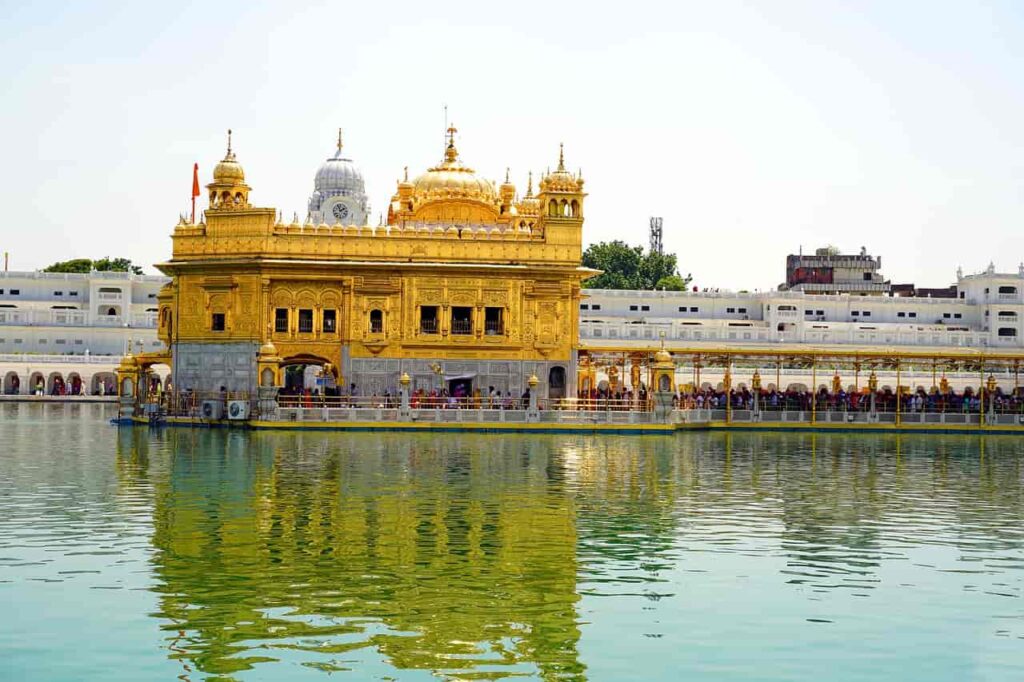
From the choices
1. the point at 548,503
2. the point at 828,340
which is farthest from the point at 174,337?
the point at 828,340

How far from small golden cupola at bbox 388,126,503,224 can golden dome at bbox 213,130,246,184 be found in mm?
7255

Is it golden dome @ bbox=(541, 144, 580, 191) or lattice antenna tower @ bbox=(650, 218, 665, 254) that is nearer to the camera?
golden dome @ bbox=(541, 144, 580, 191)

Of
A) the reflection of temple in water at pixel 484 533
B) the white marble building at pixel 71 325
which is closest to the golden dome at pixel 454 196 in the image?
the reflection of temple in water at pixel 484 533

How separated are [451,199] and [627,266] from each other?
61.0m

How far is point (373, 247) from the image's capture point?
2114 inches

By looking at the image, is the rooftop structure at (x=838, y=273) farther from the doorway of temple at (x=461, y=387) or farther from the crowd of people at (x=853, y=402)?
the doorway of temple at (x=461, y=387)

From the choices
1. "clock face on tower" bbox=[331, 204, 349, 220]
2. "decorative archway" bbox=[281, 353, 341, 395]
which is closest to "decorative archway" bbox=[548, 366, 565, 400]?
"decorative archway" bbox=[281, 353, 341, 395]

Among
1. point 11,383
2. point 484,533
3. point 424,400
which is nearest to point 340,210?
point 11,383

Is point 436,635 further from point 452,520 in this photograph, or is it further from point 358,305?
point 358,305

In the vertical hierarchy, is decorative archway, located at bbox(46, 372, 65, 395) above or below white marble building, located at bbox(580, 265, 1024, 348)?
below

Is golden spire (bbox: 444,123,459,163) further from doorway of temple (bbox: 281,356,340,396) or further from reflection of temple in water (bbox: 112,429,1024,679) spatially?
reflection of temple in water (bbox: 112,429,1024,679)

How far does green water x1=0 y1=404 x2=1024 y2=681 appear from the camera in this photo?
1464 centimetres

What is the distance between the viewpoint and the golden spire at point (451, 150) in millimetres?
64812

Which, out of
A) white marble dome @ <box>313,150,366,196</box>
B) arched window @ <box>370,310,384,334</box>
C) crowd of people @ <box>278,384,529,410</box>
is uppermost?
white marble dome @ <box>313,150,366,196</box>
